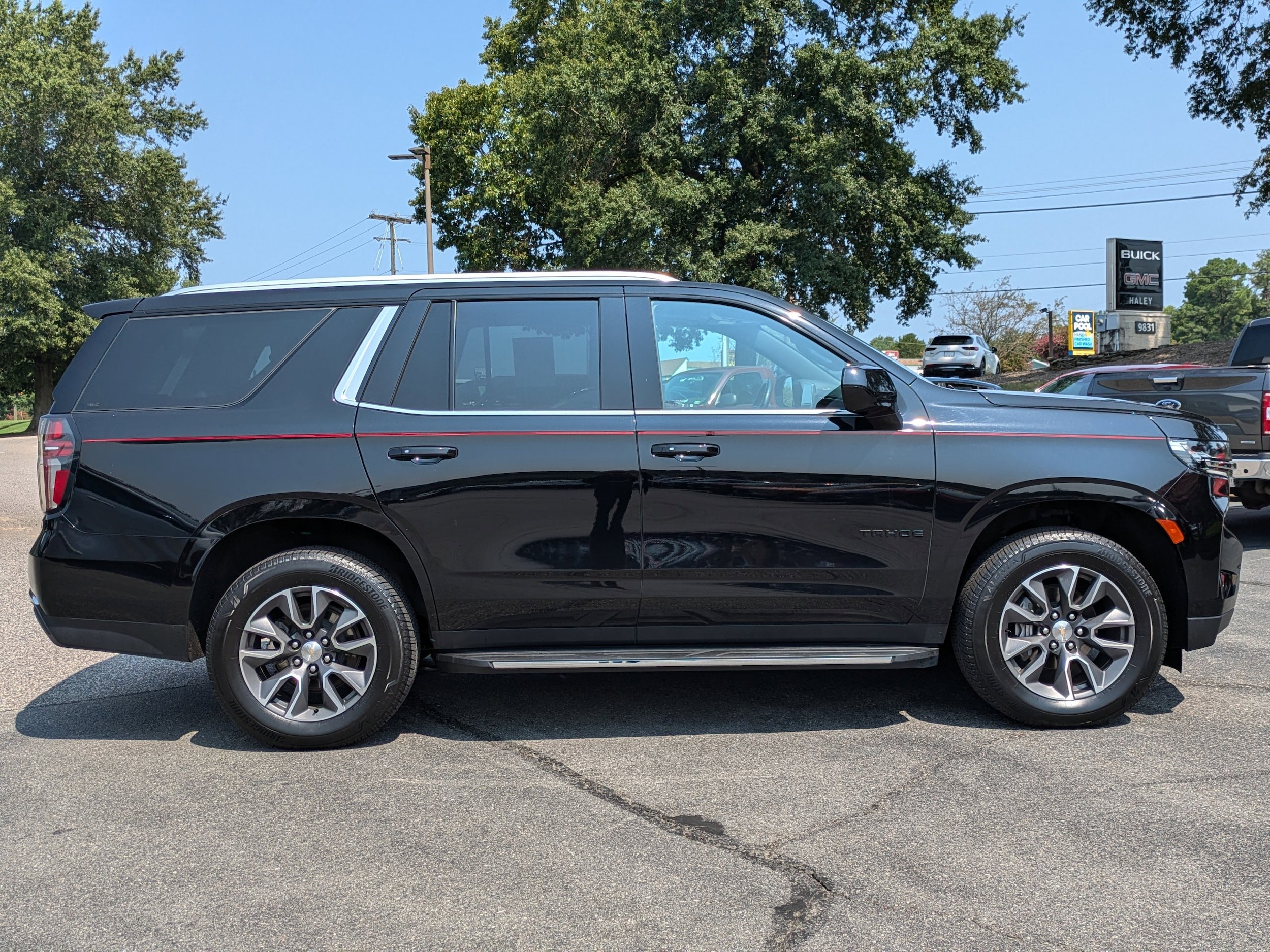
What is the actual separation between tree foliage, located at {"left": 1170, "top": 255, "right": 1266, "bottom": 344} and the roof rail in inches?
5713

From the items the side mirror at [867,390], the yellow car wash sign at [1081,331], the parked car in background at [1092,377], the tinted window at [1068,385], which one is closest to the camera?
the side mirror at [867,390]

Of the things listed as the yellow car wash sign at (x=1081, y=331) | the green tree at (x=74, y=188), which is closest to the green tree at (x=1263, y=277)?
the yellow car wash sign at (x=1081, y=331)

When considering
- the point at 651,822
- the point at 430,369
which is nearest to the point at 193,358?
the point at 430,369

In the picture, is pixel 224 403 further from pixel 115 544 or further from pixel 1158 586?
pixel 1158 586

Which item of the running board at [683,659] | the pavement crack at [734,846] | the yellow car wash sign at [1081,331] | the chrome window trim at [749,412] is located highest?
the yellow car wash sign at [1081,331]

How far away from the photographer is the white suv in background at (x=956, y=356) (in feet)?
114

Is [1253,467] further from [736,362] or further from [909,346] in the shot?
[909,346]

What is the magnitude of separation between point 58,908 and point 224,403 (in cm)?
216

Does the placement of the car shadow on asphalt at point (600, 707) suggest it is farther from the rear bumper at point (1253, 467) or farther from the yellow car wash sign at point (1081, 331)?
the yellow car wash sign at point (1081, 331)

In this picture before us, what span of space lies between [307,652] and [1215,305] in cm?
15998

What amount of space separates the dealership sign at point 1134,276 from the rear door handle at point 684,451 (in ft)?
128

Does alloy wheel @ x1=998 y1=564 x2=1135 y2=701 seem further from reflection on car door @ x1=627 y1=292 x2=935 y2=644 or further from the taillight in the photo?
the taillight

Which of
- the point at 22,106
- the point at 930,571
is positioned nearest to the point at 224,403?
the point at 930,571

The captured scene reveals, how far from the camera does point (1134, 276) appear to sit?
129 feet
